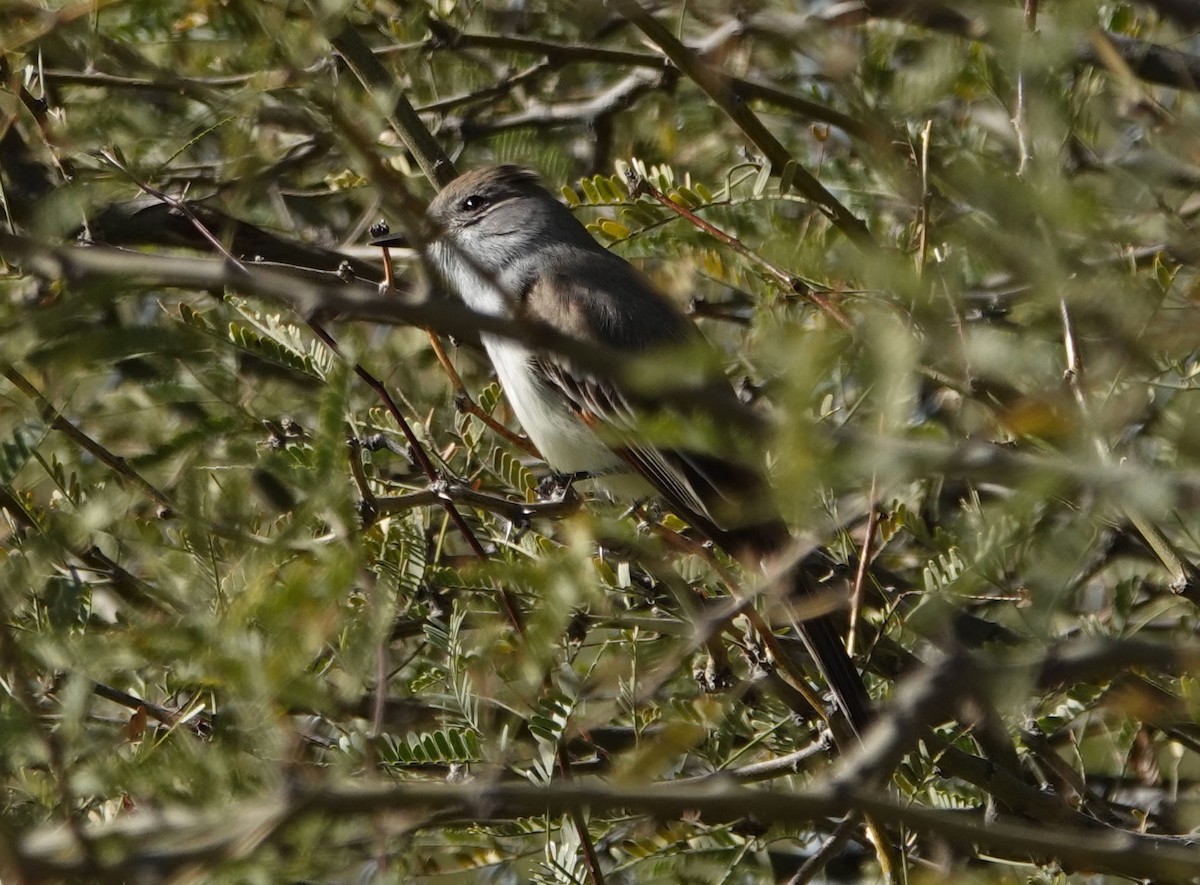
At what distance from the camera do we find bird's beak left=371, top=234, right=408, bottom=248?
3.78 meters

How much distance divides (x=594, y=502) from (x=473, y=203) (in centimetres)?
133

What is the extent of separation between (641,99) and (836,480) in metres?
3.50

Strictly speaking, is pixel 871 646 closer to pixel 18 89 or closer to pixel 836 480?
pixel 836 480

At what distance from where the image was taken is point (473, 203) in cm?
518

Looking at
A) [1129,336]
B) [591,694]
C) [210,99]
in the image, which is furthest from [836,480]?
[210,99]

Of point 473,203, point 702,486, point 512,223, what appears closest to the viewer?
point 702,486

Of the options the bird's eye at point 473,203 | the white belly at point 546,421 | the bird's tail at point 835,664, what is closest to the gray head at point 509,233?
the bird's eye at point 473,203

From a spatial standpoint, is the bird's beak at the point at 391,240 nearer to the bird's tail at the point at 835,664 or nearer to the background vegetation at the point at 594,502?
the background vegetation at the point at 594,502

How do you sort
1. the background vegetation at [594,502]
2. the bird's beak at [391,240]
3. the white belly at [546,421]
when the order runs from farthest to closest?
the white belly at [546,421] < the bird's beak at [391,240] < the background vegetation at [594,502]

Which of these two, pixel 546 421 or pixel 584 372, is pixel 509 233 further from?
pixel 584 372

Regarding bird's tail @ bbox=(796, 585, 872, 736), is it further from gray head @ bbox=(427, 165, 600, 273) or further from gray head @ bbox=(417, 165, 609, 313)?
gray head @ bbox=(427, 165, 600, 273)

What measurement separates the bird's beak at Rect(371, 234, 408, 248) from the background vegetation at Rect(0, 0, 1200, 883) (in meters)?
0.09

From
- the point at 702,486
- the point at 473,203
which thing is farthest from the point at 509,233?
the point at 702,486

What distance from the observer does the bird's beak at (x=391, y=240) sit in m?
3.78
